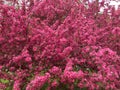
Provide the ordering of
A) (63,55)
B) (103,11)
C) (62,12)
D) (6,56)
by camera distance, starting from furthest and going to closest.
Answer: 1. (103,11)
2. (62,12)
3. (6,56)
4. (63,55)

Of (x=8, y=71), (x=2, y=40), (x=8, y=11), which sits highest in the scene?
(x=8, y=11)

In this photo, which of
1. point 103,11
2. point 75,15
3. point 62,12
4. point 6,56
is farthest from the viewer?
point 103,11

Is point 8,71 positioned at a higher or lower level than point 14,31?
lower

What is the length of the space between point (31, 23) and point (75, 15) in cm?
86

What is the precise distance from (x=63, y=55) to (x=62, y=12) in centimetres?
145

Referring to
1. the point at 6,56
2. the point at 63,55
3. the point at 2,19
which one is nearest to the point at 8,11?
the point at 2,19

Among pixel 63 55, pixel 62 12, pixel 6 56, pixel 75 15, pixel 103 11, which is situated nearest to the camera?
pixel 63 55

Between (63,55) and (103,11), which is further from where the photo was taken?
(103,11)

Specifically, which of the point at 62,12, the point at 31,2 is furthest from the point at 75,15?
the point at 31,2

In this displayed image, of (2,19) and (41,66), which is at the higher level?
(2,19)

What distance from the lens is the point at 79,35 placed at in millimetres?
5562

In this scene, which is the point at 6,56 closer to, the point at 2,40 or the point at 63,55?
the point at 2,40

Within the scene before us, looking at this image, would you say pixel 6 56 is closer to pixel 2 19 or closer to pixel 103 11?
pixel 2 19

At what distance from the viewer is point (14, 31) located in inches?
214
